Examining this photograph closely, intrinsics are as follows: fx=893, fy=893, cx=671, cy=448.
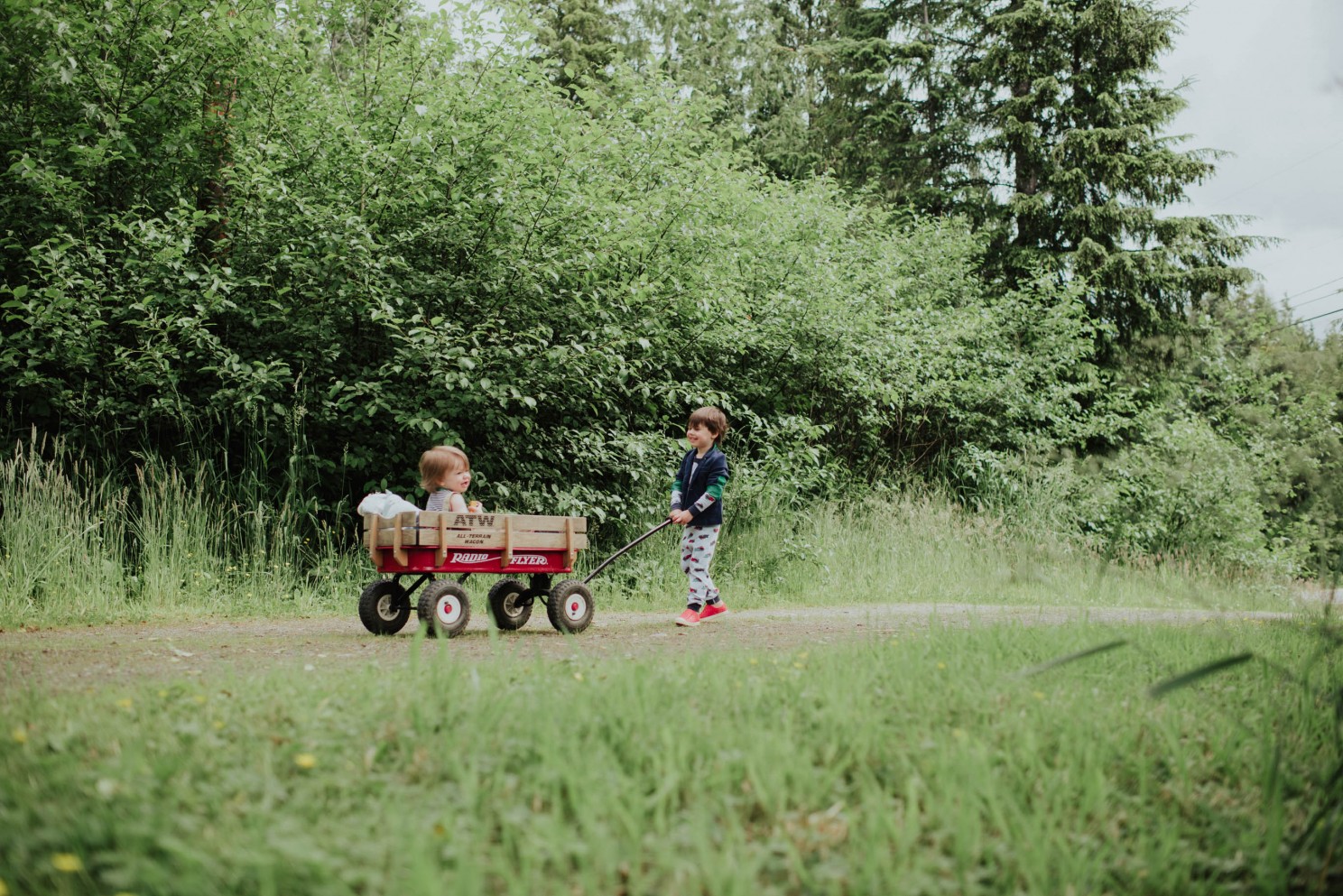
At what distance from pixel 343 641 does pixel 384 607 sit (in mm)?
557

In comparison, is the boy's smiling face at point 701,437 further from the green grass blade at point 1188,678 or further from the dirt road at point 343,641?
the green grass blade at point 1188,678

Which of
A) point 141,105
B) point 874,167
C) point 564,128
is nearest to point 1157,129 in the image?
point 874,167

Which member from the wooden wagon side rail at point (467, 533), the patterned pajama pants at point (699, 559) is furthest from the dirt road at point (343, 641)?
the wooden wagon side rail at point (467, 533)

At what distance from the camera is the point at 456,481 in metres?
6.72

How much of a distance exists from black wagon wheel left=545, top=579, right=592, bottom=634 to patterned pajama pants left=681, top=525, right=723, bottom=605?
1100mm

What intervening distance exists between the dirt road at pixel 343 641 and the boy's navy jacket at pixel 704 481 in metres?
0.86

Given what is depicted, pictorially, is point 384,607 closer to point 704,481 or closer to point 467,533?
point 467,533

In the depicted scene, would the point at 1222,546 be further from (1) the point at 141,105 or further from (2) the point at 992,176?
(1) the point at 141,105

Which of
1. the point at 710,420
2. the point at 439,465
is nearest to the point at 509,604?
the point at 439,465

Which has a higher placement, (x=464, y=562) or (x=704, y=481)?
(x=704, y=481)

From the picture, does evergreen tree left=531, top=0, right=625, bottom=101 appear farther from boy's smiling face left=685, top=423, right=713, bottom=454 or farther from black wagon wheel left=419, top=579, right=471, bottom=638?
black wagon wheel left=419, top=579, right=471, bottom=638

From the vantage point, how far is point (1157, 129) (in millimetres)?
19812

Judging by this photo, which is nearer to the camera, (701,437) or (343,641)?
(343,641)

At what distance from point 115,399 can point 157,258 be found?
1485mm
